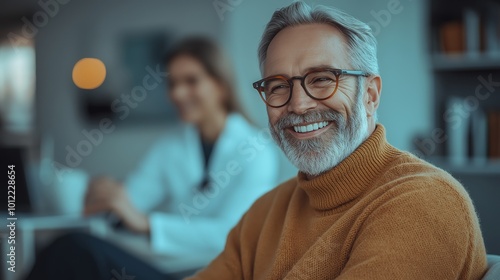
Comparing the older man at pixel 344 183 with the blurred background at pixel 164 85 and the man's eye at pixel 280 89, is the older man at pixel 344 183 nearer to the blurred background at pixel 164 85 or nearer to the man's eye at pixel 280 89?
the man's eye at pixel 280 89

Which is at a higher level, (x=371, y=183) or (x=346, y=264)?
(x=371, y=183)

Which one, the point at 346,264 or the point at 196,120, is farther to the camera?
the point at 196,120

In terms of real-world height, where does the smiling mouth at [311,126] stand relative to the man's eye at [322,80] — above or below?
below

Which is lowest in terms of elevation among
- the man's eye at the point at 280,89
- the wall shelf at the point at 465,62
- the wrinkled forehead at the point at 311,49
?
the man's eye at the point at 280,89

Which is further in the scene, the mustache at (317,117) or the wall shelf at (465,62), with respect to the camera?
the wall shelf at (465,62)

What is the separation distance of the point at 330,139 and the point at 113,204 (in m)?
1.74

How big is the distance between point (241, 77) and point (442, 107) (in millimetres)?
1052

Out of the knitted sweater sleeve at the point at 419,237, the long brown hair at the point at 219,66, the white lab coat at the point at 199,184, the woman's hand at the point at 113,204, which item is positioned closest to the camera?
the knitted sweater sleeve at the point at 419,237

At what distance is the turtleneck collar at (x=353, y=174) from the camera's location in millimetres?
1136

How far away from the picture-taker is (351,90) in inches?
45.0

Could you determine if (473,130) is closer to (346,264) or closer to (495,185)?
(495,185)

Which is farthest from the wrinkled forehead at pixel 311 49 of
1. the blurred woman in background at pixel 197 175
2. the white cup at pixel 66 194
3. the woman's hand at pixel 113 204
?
the white cup at pixel 66 194

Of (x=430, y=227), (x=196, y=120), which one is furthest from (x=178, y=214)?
(x=430, y=227)

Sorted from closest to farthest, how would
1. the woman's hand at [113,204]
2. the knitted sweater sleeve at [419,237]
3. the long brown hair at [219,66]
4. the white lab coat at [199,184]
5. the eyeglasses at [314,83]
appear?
the knitted sweater sleeve at [419,237] < the eyeglasses at [314,83] < the white lab coat at [199,184] < the woman's hand at [113,204] < the long brown hair at [219,66]
